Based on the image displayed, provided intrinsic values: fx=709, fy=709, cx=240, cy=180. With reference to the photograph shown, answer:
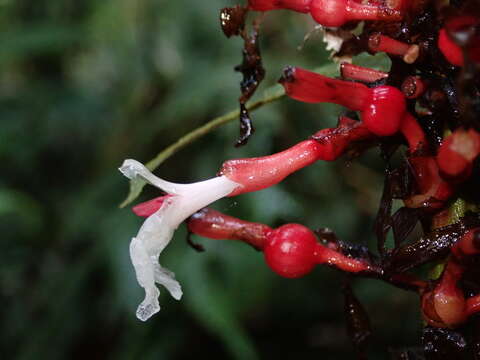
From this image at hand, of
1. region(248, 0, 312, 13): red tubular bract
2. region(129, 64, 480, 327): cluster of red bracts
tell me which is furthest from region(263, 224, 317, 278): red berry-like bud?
region(248, 0, 312, 13): red tubular bract

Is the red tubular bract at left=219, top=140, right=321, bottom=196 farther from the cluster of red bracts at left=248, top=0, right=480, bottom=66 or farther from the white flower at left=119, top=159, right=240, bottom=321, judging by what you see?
the cluster of red bracts at left=248, top=0, right=480, bottom=66

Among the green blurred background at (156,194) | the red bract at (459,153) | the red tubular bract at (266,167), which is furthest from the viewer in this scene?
the green blurred background at (156,194)

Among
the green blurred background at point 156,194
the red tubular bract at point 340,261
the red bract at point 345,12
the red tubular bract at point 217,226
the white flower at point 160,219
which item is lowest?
the green blurred background at point 156,194

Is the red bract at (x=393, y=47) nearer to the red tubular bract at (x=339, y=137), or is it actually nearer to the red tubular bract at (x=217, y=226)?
the red tubular bract at (x=339, y=137)

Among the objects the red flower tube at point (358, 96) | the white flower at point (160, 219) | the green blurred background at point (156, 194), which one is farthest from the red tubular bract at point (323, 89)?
the green blurred background at point (156, 194)

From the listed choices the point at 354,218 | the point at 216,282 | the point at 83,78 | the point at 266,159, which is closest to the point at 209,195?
the point at 266,159

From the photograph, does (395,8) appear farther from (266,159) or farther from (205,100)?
(205,100)
